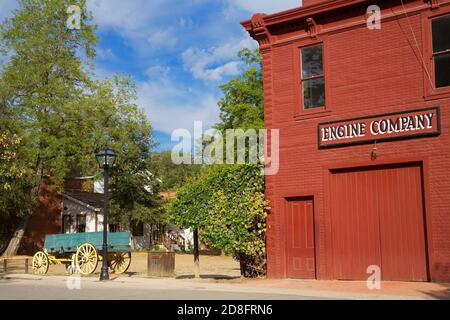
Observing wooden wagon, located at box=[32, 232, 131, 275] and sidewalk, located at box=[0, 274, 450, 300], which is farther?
wooden wagon, located at box=[32, 232, 131, 275]

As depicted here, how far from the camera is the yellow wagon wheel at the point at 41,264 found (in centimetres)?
2106

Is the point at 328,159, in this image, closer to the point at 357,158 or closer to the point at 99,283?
the point at 357,158

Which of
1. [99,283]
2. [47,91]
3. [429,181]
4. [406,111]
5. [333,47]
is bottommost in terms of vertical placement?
[99,283]

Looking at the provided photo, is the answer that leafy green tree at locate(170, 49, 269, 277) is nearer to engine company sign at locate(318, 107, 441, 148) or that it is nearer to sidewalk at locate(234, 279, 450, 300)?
sidewalk at locate(234, 279, 450, 300)

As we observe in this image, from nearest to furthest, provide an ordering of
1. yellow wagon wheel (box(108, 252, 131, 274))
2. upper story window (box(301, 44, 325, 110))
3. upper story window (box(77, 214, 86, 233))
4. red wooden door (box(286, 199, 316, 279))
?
red wooden door (box(286, 199, 316, 279)), upper story window (box(301, 44, 325, 110)), yellow wagon wheel (box(108, 252, 131, 274)), upper story window (box(77, 214, 86, 233))

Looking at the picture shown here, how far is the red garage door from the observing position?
46.2ft

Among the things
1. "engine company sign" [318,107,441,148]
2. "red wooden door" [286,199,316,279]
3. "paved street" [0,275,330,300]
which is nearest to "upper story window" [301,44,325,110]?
"engine company sign" [318,107,441,148]

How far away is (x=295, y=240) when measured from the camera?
52.4ft

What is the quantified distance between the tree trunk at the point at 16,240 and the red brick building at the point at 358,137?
2454 centimetres

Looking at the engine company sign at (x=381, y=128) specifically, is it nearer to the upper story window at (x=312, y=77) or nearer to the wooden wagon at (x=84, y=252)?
the upper story window at (x=312, y=77)
